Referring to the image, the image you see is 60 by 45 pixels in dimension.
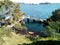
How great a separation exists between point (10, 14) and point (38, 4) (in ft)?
209

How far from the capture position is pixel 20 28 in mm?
27000

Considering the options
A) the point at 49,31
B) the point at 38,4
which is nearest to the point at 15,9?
the point at 49,31

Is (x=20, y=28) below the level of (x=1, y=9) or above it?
below

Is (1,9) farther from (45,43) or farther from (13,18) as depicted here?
(45,43)

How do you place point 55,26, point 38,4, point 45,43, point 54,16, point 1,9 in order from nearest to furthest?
point 45,43 < point 55,26 < point 1,9 < point 54,16 < point 38,4

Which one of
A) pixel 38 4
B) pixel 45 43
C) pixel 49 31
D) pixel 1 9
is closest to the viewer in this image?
pixel 45 43

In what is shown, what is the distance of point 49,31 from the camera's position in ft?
63.4

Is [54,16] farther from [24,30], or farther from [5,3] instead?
[5,3]

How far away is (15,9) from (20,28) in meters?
2.52

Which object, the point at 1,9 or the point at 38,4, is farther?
the point at 38,4

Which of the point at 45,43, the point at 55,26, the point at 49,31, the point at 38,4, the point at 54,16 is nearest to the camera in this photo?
the point at 45,43

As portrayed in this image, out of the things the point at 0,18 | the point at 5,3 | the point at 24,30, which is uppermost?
the point at 5,3

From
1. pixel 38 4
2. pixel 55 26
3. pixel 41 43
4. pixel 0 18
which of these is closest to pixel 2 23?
pixel 0 18

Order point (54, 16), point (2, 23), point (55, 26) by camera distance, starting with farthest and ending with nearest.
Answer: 1. point (54, 16)
2. point (2, 23)
3. point (55, 26)
